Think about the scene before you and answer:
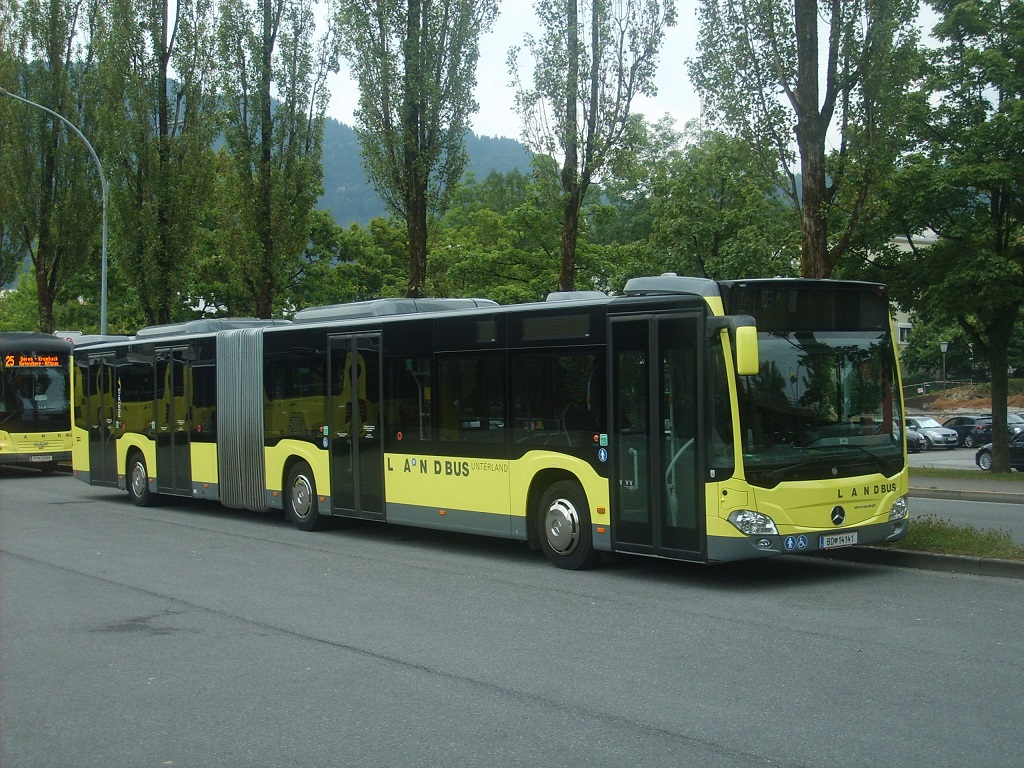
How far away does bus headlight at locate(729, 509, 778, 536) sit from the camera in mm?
10188

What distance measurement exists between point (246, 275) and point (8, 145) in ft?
43.7

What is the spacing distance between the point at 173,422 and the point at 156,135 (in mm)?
14358

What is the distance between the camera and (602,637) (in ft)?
28.1

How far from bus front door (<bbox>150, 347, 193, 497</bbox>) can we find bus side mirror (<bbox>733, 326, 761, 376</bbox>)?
38.2 feet

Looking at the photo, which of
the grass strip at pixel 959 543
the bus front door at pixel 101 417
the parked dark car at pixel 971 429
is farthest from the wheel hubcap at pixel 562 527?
the parked dark car at pixel 971 429

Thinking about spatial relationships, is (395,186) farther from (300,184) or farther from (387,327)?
(387,327)

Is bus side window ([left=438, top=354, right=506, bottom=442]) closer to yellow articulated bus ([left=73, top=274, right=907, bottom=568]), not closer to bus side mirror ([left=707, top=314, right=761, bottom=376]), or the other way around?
yellow articulated bus ([left=73, top=274, right=907, bottom=568])

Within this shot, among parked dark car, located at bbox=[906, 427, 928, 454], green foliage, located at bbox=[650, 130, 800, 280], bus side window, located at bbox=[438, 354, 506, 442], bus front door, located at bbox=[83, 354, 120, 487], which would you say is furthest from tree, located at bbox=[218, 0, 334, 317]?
parked dark car, located at bbox=[906, 427, 928, 454]

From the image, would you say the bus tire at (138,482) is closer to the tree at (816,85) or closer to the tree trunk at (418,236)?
the tree trunk at (418,236)

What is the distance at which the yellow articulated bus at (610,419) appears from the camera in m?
10.4

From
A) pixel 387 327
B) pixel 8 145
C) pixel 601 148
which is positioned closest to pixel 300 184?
pixel 601 148

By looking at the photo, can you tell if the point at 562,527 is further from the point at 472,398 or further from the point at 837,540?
the point at 837,540

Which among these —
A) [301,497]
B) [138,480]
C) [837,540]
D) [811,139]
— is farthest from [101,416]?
[837,540]

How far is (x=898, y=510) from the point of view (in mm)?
11234
